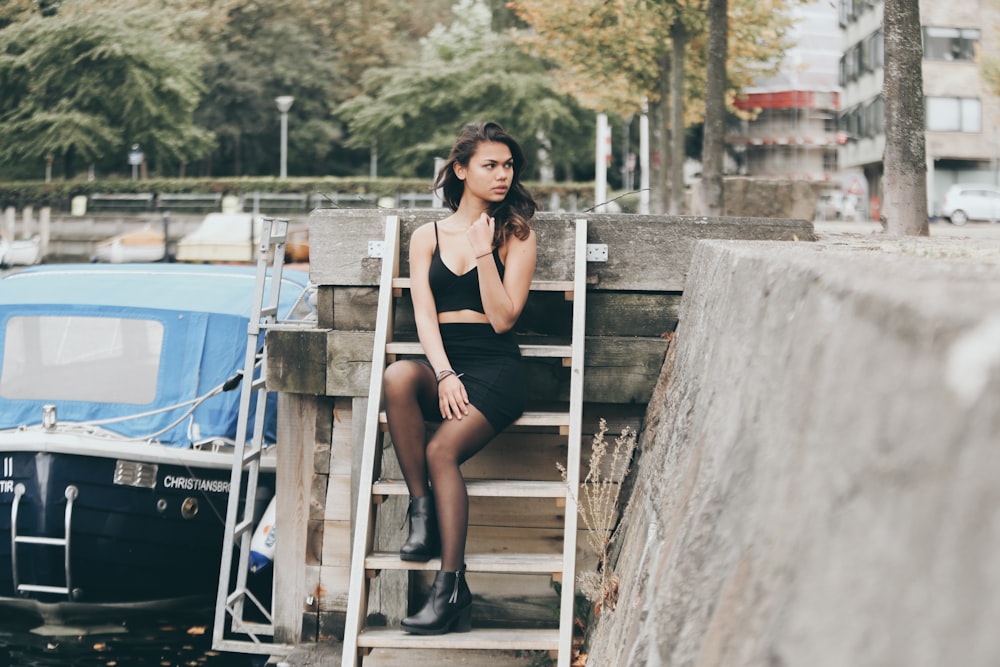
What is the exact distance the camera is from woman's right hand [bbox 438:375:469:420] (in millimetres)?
5027

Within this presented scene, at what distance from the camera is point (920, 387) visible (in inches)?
66.2

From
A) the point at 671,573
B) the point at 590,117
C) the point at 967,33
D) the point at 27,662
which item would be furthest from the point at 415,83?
the point at 671,573

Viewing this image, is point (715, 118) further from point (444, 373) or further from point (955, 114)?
point (955, 114)

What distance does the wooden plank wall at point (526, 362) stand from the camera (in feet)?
20.0

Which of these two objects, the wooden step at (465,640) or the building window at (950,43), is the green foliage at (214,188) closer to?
the building window at (950,43)

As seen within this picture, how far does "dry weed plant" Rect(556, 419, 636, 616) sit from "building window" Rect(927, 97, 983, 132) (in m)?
51.6

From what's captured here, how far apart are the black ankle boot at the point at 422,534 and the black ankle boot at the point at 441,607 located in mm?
106

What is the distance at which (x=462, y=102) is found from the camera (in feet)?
162

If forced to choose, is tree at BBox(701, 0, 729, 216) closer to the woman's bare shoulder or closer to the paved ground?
the paved ground

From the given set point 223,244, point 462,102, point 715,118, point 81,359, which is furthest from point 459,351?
point 462,102

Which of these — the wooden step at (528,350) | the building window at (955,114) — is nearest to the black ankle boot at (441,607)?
the wooden step at (528,350)

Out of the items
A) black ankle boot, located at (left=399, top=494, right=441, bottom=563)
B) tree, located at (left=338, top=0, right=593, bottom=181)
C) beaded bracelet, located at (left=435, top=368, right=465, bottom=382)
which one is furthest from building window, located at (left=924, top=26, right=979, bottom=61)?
black ankle boot, located at (left=399, top=494, right=441, bottom=563)

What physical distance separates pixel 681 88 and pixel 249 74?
43.4 meters

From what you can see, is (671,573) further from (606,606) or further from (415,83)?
(415,83)
